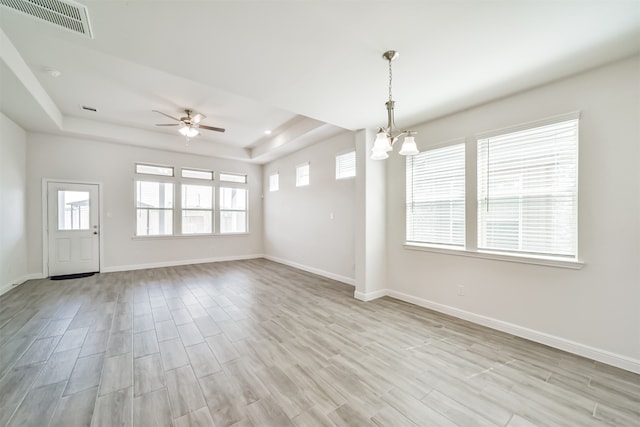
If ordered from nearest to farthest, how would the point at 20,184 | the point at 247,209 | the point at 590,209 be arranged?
the point at 590,209 → the point at 20,184 → the point at 247,209

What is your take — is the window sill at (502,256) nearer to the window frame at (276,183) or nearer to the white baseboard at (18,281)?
the window frame at (276,183)

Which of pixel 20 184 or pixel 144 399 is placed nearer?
pixel 144 399

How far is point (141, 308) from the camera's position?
3.55 metres

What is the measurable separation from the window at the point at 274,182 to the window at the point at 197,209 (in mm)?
1762

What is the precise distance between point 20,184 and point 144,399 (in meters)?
5.64

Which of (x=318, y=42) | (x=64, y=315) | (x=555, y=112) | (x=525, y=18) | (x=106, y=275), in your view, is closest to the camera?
(x=525, y=18)

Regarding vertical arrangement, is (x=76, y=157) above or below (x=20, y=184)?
above

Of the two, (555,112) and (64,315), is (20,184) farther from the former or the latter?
(555,112)

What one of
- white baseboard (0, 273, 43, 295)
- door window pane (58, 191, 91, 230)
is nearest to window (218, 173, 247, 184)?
door window pane (58, 191, 91, 230)

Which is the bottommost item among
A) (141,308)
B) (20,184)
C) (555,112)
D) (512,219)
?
(141,308)

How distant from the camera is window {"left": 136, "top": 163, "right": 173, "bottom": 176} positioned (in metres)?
6.15

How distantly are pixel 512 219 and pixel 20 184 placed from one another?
27.2 ft

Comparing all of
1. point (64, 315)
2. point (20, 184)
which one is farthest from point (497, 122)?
point (20, 184)

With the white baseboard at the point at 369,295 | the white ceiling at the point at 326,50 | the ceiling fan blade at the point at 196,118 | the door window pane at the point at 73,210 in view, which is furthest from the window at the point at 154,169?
the white baseboard at the point at 369,295
